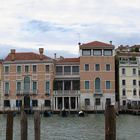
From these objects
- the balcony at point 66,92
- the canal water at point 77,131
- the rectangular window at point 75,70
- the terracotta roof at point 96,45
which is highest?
the terracotta roof at point 96,45

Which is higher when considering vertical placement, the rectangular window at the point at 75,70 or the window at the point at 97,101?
the rectangular window at the point at 75,70

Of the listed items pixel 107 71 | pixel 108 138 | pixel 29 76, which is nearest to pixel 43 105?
pixel 29 76

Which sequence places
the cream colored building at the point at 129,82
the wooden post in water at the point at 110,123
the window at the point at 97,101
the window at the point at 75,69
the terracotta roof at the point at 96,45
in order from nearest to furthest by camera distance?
the wooden post in water at the point at 110,123, the window at the point at 97,101, the terracotta roof at the point at 96,45, the window at the point at 75,69, the cream colored building at the point at 129,82

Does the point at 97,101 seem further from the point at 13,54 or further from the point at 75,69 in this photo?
the point at 13,54

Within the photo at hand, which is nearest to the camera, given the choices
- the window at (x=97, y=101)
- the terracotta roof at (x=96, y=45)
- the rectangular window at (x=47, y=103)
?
the window at (x=97, y=101)

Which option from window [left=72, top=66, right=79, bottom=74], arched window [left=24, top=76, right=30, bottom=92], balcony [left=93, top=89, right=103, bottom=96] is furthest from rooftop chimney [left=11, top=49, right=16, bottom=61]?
balcony [left=93, top=89, right=103, bottom=96]

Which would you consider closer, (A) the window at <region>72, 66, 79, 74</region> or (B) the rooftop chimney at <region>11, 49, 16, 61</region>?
(A) the window at <region>72, 66, 79, 74</region>

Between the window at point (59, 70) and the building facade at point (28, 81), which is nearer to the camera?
the building facade at point (28, 81)

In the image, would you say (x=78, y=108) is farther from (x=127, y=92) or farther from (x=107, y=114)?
(x=107, y=114)

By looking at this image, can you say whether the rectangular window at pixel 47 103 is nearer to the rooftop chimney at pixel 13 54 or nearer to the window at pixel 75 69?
the window at pixel 75 69

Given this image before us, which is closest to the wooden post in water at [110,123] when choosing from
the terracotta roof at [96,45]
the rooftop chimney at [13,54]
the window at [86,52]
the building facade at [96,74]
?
the building facade at [96,74]

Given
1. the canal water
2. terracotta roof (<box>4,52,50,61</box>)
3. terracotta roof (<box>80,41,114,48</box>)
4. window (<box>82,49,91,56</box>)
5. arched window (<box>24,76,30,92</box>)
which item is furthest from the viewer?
terracotta roof (<box>4,52,50,61</box>)

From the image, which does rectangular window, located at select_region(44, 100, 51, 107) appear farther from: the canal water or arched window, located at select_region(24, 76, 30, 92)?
the canal water

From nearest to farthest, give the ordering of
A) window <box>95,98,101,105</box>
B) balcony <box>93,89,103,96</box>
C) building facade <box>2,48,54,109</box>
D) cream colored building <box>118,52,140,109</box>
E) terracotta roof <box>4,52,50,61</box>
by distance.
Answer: balcony <box>93,89,103,96</box>, window <box>95,98,101,105</box>, building facade <box>2,48,54,109</box>, terracotta roof <box>4,52,50,61</box>, cream colored building <box>118,52,140,109</box>
